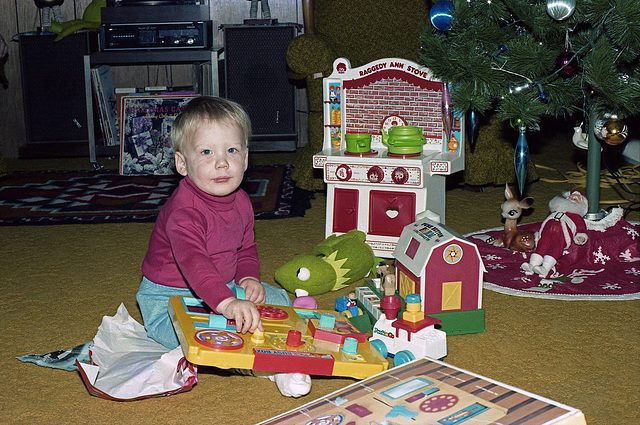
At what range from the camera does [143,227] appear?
1.92 metres

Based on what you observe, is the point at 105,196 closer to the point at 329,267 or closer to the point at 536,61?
the point at 329,267

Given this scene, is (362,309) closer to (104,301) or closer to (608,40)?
(104,301)

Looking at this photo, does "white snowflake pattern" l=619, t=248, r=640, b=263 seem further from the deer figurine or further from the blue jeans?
the blue jeans

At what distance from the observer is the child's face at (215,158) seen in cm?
110

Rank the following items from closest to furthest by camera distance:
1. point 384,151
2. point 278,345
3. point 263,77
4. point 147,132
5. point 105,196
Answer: point 278,345 < point 384,151 < point 105,196 < point 147,132 < point 263,77

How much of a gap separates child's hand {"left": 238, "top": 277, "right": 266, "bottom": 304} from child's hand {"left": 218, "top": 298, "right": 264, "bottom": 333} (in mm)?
154

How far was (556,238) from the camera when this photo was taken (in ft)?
→ 4.83

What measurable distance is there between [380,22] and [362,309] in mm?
1120

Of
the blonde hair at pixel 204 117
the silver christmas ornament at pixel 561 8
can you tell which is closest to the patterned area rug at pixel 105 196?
the blonde hair at pixel 204 117

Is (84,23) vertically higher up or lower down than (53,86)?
higher up

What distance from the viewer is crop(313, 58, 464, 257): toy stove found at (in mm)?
1561

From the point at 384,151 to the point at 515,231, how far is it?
1.16 ft

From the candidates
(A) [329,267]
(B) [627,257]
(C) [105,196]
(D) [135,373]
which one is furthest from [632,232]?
(C) [105,196]

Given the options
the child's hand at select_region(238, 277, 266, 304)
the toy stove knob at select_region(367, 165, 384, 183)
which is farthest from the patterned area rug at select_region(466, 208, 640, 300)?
the child's hand at select_region(238, 277, 266, 304)
